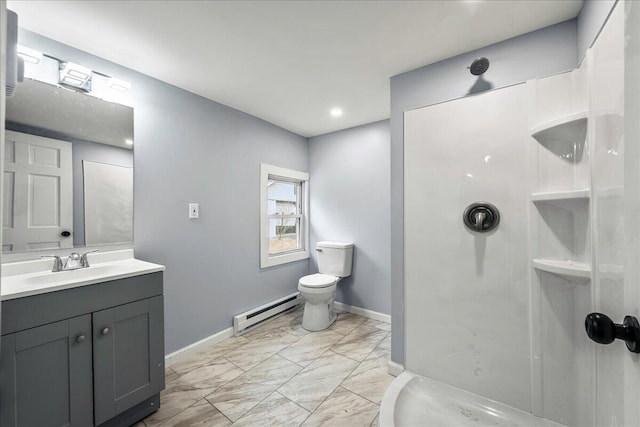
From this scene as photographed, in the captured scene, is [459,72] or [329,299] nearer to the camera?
[459,72]

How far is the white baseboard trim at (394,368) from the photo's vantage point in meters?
1.90

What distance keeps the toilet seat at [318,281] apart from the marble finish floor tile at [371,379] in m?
0.76

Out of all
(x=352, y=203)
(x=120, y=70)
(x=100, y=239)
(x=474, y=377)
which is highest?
(x=120, y=70)

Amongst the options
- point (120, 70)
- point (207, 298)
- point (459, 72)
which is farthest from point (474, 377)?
point (120, 70)

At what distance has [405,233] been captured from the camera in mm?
1776

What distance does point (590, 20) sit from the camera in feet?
3.87

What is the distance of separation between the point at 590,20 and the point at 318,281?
2555 mm

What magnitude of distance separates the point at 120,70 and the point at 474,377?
122 inches

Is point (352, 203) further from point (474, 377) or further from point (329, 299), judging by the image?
point (474, 377)

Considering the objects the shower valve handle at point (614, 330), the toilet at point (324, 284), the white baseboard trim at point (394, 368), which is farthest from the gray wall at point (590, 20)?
the toilet at point (324, 284)

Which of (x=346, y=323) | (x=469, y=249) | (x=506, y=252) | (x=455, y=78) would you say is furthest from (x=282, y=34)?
(x=346, y=323)

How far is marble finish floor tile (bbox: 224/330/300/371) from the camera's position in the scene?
2094 millimetres

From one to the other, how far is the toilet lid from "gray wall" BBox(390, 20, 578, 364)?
0.85 m

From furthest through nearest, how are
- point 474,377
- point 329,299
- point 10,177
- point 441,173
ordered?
point 329,299 → point 441,173 → point 474,377 → point 10,177
